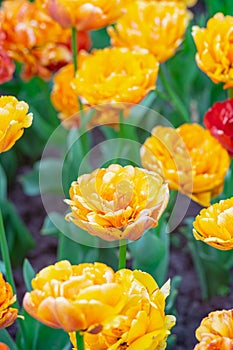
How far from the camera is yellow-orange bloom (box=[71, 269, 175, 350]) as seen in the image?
743mm

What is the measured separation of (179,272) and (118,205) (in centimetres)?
74

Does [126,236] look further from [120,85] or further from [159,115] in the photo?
[159,115]

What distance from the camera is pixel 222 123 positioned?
1079 mm

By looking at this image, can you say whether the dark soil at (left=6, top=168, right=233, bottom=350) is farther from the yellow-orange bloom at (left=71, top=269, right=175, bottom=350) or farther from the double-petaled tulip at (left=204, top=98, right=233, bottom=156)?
the yellow-orange bloom at (left=71, top=269, right=175, bottom=350)

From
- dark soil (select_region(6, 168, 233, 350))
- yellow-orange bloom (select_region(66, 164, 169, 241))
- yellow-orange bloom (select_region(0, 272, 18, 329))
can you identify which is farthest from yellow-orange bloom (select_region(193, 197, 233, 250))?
dark soil (select_region(6, 168, 233, 350))

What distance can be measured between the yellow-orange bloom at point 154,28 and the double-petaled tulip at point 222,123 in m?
0.22

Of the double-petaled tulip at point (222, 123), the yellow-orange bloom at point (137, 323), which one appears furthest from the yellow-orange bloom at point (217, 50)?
the yellow-orange bloom at point (137, 323)

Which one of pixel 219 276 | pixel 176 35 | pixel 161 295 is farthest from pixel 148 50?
pixel 161 295

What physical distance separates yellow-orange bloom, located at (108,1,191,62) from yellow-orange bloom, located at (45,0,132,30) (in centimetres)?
8

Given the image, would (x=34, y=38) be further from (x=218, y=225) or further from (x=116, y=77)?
(x=218, y=225)

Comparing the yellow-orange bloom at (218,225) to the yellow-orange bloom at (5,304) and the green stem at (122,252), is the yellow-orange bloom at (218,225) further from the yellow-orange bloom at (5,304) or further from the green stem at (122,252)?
the yellow-orange bloom at (5,304)

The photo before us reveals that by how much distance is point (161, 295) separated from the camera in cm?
79

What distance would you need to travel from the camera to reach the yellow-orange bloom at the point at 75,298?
0.68 m

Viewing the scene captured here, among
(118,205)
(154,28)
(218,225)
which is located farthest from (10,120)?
(154,28)
